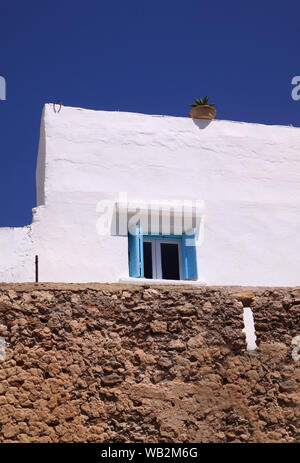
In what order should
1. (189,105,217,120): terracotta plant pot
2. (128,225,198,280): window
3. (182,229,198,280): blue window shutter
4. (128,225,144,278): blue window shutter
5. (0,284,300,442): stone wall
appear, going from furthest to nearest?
1. (189,105,217,120): terracotta plant pot
2. (182,229,198,280): blue window shutter
3. (128,225,198,280): window
4. (128,225,144,278): blue window shutter
5. (0,284,300,442): stone wall

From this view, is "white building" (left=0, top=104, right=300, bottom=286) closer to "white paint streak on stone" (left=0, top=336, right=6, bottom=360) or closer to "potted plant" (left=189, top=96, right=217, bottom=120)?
"potted plant" (left=189, top=96, right=217, bottom=120)

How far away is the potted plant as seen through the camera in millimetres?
11656

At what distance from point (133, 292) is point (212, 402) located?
100 cm

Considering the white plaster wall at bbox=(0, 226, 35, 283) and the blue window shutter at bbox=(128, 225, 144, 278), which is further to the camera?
the blue window shutter at bbox=(128, 225, 144, 278)

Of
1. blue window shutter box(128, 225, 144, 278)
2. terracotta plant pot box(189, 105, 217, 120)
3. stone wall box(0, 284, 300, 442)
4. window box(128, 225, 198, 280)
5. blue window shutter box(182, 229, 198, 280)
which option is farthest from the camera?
terracotta plant pot box(189, 105, 217, 120)

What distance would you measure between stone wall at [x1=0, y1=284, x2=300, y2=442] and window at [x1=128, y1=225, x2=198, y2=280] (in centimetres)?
433

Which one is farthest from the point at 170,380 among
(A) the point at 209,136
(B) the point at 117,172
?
(A) the point at 209,136

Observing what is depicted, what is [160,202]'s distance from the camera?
10.7m

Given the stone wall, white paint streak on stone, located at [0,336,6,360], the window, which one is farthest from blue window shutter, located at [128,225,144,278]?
white paint streak on stone, located at [0,336,6,360]

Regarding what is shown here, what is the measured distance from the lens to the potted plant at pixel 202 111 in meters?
11.7

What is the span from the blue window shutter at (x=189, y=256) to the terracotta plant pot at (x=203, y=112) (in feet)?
6.58

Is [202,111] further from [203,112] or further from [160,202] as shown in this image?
[160,202]

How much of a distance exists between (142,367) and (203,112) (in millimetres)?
6747
